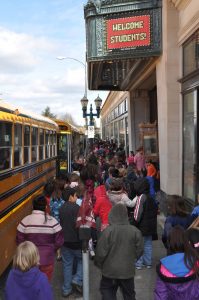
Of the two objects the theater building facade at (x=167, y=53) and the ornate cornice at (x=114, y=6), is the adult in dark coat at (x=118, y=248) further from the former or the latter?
the ornate cornice at (x=114, y=6)

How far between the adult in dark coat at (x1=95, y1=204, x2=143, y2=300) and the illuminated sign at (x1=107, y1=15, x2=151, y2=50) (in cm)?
636

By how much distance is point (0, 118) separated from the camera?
534 centimetres

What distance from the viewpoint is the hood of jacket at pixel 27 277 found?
3135mm

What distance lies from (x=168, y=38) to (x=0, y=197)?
547 centimetres

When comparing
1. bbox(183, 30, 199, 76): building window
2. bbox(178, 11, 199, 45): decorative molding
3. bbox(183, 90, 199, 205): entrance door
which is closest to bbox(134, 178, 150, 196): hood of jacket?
bbox(183, 90, 199, 205): entrance door

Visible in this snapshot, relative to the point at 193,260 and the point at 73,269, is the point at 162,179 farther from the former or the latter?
the point at 193,260

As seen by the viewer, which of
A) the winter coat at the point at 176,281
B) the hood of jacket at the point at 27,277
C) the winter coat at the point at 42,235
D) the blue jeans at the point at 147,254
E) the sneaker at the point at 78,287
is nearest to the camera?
the winter coat at the point at 176,281

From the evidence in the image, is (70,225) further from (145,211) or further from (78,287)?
(145,211)

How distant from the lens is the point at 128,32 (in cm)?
974

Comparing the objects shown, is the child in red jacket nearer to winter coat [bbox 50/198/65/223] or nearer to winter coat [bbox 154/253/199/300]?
winter coat [bbox 50/198/65/223]

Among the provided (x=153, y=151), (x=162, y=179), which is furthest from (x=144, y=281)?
(x=153, y=151)

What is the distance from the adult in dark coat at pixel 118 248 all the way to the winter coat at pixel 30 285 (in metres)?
0.99

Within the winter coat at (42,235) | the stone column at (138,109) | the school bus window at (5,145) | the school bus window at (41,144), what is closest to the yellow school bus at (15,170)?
the school bus window at (5,145)

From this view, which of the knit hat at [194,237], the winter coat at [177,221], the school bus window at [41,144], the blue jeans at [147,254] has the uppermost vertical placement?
the school bus window at [41,144]
